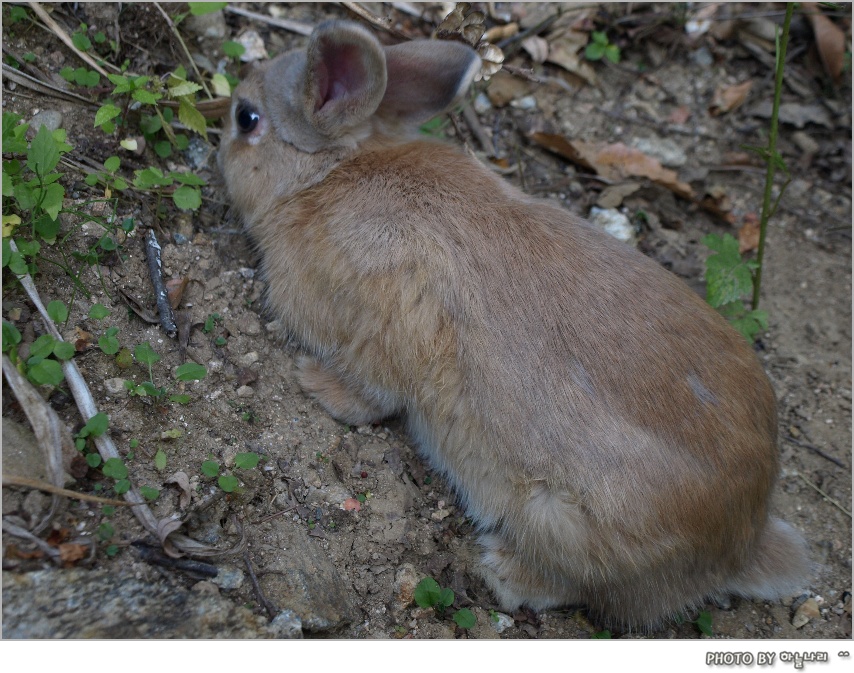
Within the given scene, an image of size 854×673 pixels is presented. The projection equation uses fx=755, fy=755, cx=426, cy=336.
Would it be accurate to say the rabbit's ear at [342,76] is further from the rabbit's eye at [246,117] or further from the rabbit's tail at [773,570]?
the rabbit's tail at [773,570]

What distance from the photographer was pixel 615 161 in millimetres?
4855

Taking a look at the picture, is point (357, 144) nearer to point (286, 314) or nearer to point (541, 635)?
point (286, 314)

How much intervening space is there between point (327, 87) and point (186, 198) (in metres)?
0.84

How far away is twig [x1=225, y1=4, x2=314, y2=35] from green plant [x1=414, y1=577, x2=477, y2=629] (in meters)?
3.24

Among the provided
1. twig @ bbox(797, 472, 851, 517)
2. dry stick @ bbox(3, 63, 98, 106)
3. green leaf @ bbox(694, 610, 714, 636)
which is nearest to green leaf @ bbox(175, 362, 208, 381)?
dry stick @ bbox(3, 63, 98, 106)

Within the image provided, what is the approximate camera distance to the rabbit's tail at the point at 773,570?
3.32 metres

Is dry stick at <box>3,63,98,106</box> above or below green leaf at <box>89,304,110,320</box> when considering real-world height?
above

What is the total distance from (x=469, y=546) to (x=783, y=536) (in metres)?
1.44

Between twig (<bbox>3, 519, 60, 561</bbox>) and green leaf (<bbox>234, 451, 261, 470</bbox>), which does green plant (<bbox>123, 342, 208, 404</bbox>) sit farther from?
twig (<bbox>3, 519, 60, 561</bbox>)

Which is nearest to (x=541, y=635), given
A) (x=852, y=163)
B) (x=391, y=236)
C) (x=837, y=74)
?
(x=391, y=236)

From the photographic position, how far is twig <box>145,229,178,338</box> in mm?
3305

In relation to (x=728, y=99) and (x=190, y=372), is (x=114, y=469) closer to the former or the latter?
(x=190, y=372)

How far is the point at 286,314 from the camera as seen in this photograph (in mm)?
3654

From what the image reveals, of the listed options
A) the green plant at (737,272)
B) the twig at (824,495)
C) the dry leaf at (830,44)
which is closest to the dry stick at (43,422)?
the green plant at (737,272)
